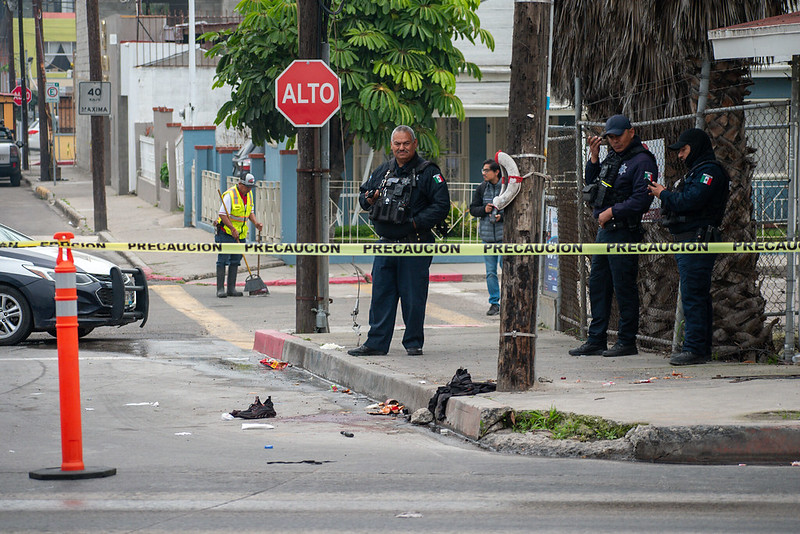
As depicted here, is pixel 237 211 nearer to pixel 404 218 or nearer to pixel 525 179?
pixel 404 218

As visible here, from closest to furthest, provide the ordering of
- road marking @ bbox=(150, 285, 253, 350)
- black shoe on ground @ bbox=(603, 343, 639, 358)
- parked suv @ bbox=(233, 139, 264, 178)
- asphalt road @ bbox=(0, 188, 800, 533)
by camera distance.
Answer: asphalt road @ bbox=(0, 188, 800, 533), black shoe on ground @ bbox=(603, 343, 639, 358), road marking @ bbox=(150, 285, 253, 350), parked suv @ bbox=(233, 139, 264, 178)

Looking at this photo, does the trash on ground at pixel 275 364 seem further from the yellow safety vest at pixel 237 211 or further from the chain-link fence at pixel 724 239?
the yellow safety vest at pixel 237 211

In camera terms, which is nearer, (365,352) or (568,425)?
(568,425)

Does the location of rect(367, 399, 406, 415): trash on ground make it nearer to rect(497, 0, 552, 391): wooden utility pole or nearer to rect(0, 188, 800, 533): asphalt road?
rect(0, 188, 800, 533): asphalt road

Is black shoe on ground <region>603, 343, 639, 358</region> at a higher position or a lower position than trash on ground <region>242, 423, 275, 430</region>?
higher

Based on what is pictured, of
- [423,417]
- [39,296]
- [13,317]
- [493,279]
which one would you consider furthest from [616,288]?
[13,317]

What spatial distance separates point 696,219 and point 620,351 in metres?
1.58

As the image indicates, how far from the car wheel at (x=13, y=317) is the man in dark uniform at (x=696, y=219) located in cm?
678

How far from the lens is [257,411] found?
8.41m

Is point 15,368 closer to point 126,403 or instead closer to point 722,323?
point 126,403

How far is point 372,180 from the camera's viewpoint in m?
10.3

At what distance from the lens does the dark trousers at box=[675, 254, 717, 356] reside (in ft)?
28.9

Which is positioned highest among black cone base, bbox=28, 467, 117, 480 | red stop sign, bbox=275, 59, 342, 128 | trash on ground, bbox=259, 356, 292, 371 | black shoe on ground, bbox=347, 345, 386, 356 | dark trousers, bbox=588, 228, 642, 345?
red stop sign, bbox=275, 59, 342, 128

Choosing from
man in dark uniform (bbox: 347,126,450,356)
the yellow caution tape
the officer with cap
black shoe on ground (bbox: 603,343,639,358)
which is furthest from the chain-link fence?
the officer with cap
